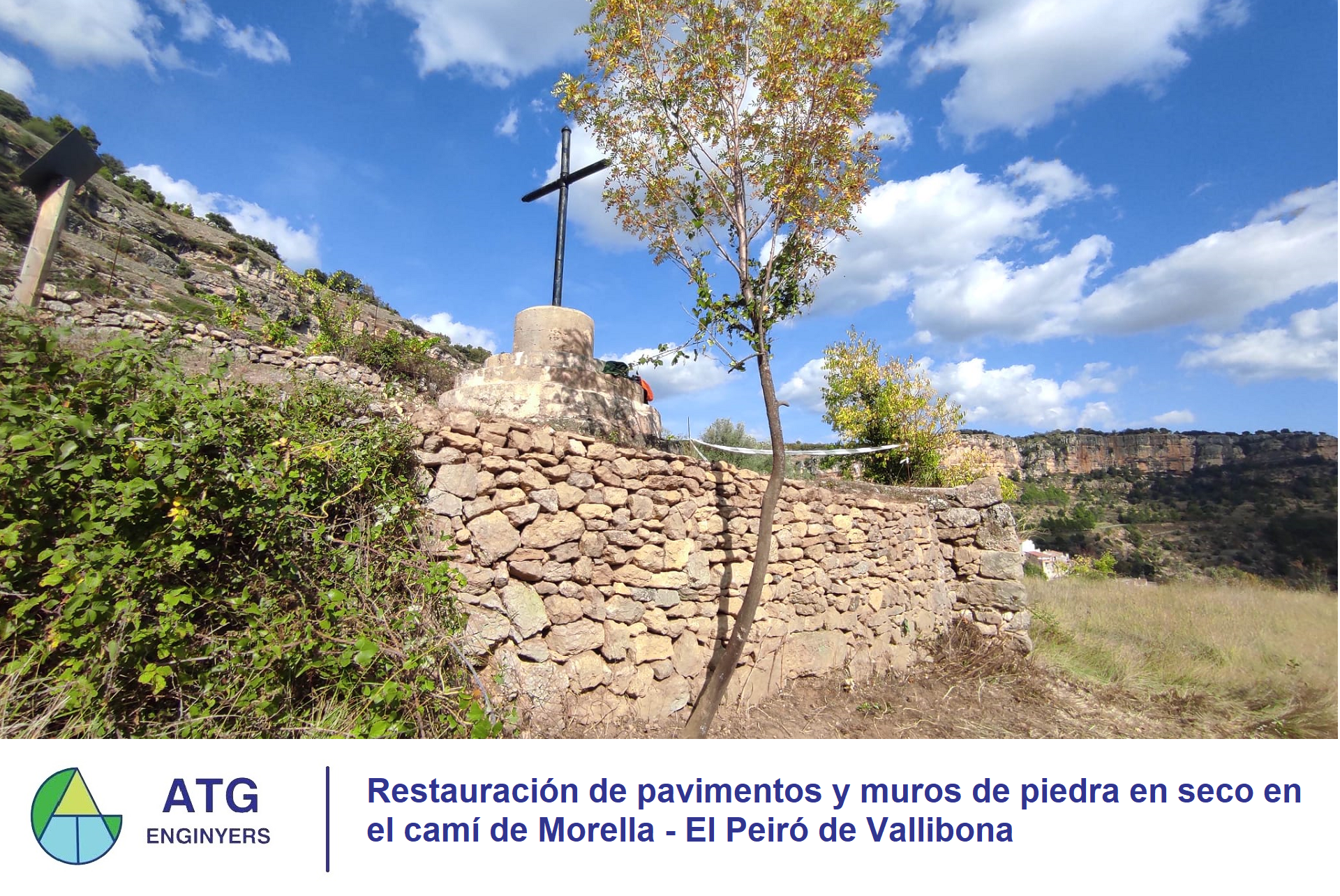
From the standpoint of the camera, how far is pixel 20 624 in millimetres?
2180

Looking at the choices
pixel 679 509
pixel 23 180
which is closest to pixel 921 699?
pixel 679 509

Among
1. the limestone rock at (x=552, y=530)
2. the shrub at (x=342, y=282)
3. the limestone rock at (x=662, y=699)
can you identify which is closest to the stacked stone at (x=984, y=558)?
the limestone rock at (x=662, y=699)

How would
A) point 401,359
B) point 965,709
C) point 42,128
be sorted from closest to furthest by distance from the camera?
1. point 965,709
2. point 401,359
3. point 42,128

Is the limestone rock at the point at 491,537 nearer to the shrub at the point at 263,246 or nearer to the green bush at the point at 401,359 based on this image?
the green bush at the point at 401,359

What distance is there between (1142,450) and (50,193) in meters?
17.8

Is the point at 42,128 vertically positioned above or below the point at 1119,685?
above

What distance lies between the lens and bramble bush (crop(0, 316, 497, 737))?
85.0 inches

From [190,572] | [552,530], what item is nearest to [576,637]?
[552,530]

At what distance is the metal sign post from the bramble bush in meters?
1.12

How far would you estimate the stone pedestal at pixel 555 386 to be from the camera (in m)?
4.46

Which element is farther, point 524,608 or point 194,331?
point 194,331

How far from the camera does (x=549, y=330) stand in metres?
4.85

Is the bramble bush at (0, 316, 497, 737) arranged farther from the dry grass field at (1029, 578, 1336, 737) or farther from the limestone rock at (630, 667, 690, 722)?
the dry grass field at (1029, 578, 1336, 737)
